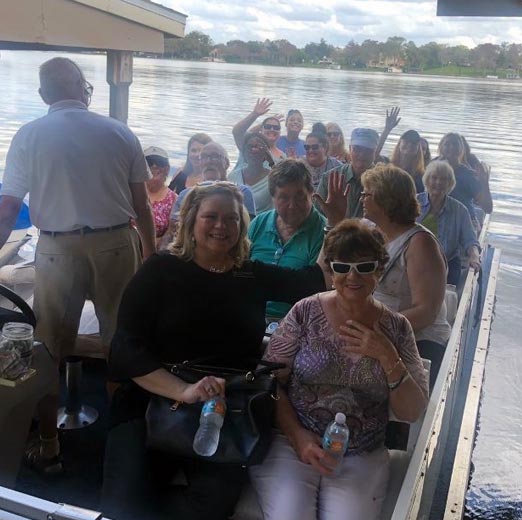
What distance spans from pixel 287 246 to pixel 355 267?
86cm

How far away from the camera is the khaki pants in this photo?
8.49 ft

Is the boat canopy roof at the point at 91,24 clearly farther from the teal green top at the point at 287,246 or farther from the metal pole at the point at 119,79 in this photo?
the teal green top at the point at 287,246

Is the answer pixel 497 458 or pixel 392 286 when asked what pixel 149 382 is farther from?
pixel 497 458

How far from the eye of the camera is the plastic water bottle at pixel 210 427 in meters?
1.79

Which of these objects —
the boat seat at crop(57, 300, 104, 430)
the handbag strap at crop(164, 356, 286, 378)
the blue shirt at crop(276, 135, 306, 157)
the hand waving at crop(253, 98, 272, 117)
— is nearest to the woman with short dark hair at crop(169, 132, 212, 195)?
the hand waving at crop(253, 98, 272, 117)

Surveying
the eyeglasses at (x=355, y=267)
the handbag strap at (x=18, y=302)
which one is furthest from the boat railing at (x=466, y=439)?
the handbag strap at (x=18, y=302)

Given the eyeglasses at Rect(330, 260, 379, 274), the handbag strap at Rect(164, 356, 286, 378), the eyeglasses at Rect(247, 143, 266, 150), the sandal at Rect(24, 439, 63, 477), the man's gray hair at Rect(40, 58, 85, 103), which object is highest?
the man's gray hair at Rect(40, 58, 85, 103)

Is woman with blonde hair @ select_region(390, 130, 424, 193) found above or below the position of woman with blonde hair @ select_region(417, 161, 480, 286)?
above

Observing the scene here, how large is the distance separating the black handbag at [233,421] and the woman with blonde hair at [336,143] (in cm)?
416

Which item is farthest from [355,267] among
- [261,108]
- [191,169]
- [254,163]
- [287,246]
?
[261,108]

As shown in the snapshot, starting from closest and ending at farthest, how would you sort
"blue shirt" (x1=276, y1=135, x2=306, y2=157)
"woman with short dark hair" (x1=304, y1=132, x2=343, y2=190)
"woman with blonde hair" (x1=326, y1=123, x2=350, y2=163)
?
1. "woman with short dark hair" (x1=304, y1=132, x2=343, y2=190)
2. "blue shirt" (x1=276, y1=135, x2=306, y2=157)
3. "woman with blonde hair" (x1=326, y1=123, x2=350, y2=163)

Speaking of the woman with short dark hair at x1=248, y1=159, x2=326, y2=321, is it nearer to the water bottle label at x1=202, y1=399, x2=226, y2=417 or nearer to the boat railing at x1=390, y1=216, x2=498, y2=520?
the boat railing at x1=390, y1=216, x2=498, y2=520

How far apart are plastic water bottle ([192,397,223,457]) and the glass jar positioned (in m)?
0.56

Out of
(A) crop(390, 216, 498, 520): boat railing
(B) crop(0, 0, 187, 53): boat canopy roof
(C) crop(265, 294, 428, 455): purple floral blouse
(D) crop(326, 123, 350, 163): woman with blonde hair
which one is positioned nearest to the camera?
(A) crop(390, 216, 498, 520): boat railing
